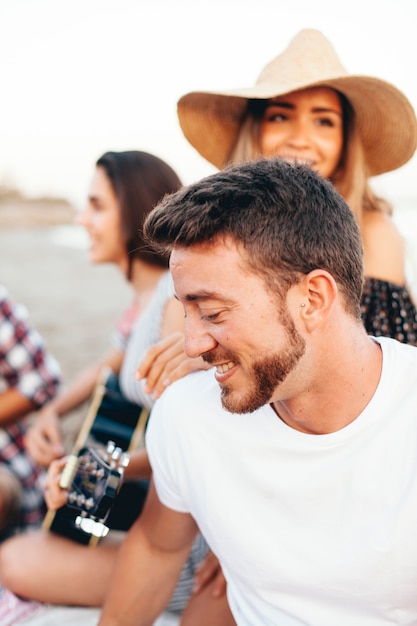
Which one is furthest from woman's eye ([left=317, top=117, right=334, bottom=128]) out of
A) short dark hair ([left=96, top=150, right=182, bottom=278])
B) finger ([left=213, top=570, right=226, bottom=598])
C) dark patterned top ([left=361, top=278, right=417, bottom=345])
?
finger ([left=213, top=570, right=226, bottom=598])

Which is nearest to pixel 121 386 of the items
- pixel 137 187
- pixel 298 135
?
pixel 137 187

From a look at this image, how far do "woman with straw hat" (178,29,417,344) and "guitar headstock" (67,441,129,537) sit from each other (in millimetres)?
1098

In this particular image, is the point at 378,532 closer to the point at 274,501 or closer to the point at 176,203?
the point at 274,501

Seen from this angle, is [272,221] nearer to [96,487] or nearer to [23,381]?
[96,487]

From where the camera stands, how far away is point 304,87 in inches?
105

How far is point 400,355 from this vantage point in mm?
1701

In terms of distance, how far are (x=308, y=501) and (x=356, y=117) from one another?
1828 mm

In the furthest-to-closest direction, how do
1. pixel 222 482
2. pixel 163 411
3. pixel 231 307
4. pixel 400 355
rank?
pixel 163 411, pixel 222 482, pixel 400 355, pixel 231 307

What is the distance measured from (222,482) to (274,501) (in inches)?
6.0

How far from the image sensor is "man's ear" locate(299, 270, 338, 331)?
160 cm

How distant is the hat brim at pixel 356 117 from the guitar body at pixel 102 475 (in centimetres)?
Result: 121

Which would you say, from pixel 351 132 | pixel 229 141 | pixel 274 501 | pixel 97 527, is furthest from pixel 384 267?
pixel 97 527

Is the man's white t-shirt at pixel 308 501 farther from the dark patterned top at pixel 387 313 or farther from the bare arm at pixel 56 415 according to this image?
the bare arm at pixel 56 415

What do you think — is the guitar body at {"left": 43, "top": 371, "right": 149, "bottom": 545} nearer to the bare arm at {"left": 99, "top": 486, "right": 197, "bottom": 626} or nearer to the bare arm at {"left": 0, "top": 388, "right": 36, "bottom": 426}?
the bare arm at {"left": 99, "top": 486, "right": 197, "bottom": 626}
